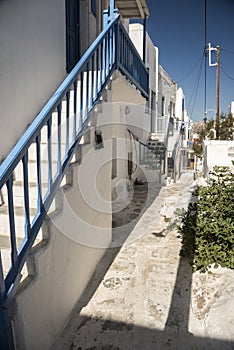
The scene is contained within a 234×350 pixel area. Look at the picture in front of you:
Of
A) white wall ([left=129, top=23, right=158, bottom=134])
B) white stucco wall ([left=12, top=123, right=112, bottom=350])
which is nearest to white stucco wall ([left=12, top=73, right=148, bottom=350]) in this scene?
white stucco wall ([left=12, top=123, right=112, bottom=350])

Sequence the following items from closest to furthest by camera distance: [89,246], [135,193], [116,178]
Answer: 1. [89,246]
2. [116,178]
3. [135,193]

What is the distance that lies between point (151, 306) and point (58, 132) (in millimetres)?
2306

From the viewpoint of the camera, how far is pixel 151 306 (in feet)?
10.7

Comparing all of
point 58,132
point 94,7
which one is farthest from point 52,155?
point 94,7

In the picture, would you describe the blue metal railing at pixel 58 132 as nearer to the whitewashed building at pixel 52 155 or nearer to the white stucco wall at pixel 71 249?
the whitewashed building at pixel 52 155

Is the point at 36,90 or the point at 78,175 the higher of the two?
the point at 36,90

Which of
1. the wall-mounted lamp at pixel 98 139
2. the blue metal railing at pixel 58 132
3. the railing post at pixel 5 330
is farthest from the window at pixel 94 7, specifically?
the railing post at pixel 5 330

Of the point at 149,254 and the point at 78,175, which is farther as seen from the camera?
the point at 149,254

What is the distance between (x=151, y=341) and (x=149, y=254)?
6.42ft

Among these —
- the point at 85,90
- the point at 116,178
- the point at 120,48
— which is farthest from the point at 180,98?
the point at 85,90

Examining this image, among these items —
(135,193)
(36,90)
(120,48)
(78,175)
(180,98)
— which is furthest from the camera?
(180,98)

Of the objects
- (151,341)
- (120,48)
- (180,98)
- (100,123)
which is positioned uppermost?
(180,98)

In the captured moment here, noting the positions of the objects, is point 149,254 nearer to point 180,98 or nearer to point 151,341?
point 151,341

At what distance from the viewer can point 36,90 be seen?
430 centimetres
